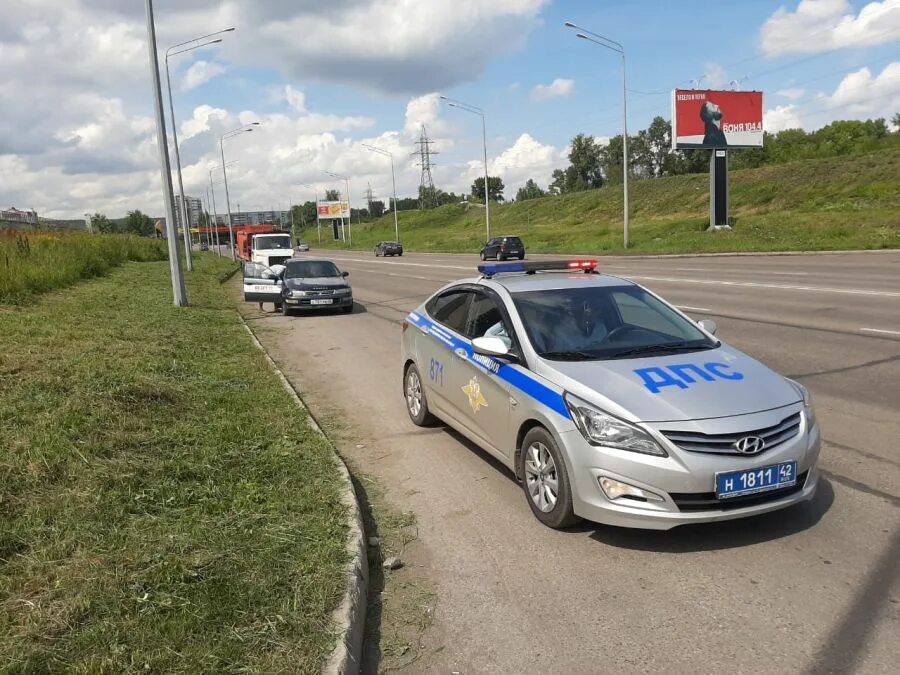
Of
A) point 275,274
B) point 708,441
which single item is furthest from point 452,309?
point 275,274

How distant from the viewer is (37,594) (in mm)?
3424

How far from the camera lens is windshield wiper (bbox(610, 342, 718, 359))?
4862mm

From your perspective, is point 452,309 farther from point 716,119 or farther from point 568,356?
point 716,119

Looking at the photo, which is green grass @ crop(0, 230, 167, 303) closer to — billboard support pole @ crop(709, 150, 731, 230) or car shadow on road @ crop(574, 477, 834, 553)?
car shadow on road @ crop(574, 477, 834, 553)

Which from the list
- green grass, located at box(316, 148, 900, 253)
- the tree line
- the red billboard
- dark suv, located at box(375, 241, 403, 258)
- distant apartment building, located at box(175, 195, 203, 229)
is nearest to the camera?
distant apartment building, located at box(175, 195, 203, 229)

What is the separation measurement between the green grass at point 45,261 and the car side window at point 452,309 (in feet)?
Answer: 31.4

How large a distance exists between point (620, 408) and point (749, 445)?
71 centimetres

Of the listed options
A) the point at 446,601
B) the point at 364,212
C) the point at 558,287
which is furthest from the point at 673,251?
the point at 364,212

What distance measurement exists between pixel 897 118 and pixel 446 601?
98.4 m

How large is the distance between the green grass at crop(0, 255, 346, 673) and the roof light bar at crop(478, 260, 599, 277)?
6.88 ft

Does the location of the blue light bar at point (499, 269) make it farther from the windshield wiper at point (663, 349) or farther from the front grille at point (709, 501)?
the front grille at point (709, 501)

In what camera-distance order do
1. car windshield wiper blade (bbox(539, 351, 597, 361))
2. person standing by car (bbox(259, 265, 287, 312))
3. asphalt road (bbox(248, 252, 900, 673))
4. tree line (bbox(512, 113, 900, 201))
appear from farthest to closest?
tree line (bbox(512, 113, 900, 201))
person standing by car (bbox(259, 265, 287, 312))
car windshield wiper blade (bbox(539, 351, 597, 361))
asphalt road (bbox(248, 252, 900, 673))

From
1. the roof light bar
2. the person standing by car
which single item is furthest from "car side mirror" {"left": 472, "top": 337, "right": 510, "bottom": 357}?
the person standing by car

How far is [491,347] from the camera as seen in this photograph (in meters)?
5.04
